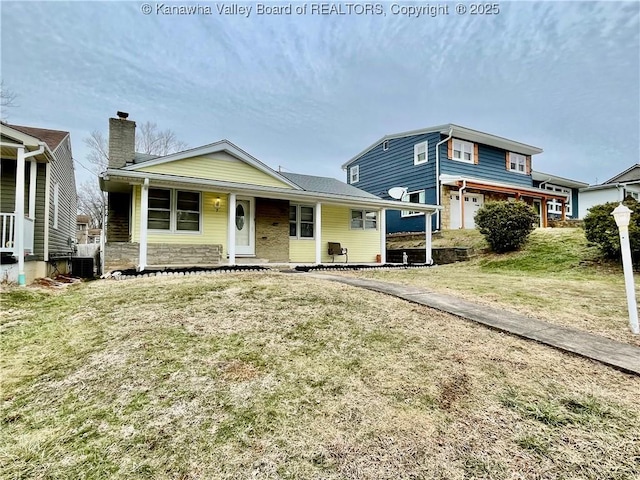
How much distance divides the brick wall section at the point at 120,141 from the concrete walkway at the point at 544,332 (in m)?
9.76

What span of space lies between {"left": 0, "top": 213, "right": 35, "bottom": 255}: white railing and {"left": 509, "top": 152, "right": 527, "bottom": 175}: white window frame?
22.4m

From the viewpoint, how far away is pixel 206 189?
10.1 m

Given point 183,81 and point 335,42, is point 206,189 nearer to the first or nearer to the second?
point 335,42

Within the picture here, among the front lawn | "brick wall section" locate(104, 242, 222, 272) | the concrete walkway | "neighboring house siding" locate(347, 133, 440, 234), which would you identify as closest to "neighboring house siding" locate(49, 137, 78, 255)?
"brick wall section" locate(104, 242, 222, 272)

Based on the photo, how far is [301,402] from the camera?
2578 millimetres

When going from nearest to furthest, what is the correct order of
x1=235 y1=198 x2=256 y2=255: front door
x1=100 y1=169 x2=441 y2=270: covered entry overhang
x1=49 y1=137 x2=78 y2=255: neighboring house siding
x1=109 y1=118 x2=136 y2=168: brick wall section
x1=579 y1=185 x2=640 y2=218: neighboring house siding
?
x1=100 y1=169 x2=441 y2=270: covered entry overhang < x1=49 y1=137 x2=78 y2=255: neighboring house siding < x1=109 y1=118 x2=136 y2=168: brick wall section < x1=235 y1=198 x2=256 y2=255: front door < x1=579 y1=185 x2=640 y2=218: neighboring house siding

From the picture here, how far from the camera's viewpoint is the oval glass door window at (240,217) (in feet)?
37.6

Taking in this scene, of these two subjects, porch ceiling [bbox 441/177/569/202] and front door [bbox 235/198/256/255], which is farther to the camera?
porch ceiling [bbox 441/177/569/202]

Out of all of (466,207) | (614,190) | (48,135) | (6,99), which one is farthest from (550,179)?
(6,99)

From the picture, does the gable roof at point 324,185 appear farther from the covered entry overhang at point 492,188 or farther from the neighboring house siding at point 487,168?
the neighboring house siding at point 487,168

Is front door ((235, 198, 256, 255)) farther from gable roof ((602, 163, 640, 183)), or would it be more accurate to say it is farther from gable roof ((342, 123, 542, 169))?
gable roof ((602, 163, 640, 183))

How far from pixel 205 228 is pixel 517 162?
751 inches

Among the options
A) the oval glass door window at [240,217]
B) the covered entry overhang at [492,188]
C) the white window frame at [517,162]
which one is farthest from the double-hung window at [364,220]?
the white window frame at [517,162]

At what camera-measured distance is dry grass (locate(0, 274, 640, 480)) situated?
78.8 inches
